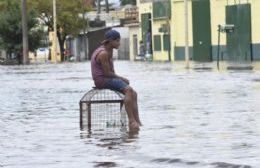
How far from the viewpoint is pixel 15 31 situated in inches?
3290

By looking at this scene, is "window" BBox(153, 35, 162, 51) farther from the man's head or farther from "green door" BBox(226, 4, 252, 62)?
the man's head

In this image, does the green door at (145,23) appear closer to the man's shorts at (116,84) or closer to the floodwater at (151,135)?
the floodwater at (151,135)

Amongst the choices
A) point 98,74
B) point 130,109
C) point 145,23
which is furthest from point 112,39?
point 145,23

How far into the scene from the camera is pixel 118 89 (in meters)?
15.1

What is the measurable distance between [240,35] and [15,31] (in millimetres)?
27257

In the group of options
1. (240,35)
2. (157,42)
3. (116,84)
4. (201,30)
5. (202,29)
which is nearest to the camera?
(116,84)

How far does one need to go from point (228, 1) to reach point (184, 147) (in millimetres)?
53639

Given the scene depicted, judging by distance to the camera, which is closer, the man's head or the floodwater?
the floodwater

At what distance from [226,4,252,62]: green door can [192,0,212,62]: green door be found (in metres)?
4.83

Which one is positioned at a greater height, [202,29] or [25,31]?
[25,31]

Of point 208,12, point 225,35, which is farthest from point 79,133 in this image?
point 208,12

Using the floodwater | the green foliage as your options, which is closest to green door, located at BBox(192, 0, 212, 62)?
the green foliage

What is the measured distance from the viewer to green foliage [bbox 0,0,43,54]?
273 ft

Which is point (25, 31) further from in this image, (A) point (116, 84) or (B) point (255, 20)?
(A) point (116, 84)
